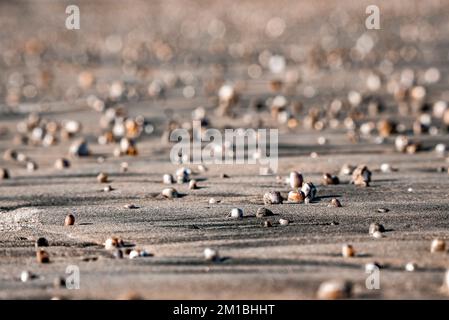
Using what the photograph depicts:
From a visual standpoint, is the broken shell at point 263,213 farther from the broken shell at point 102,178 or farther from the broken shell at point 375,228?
the broken shell at point 102,178

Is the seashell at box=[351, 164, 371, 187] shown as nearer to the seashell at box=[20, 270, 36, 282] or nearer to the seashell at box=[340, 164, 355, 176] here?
the seashell at box=[340, 164, 355, 176]

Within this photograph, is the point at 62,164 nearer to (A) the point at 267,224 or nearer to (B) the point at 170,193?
(B) the point at 170,193

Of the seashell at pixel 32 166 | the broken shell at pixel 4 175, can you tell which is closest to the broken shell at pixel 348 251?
the broken shell at pixel 4 175

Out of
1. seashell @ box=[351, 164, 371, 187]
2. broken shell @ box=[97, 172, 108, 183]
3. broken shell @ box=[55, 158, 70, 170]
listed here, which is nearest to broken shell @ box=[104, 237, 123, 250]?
broken shell @ box=[97, 172, 108, 183]

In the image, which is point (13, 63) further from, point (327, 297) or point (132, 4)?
point (327, 297)

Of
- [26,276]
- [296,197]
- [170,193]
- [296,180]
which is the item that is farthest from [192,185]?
[26,276]

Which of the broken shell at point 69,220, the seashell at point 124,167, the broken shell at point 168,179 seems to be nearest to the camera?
the broken shell at point 69,220
